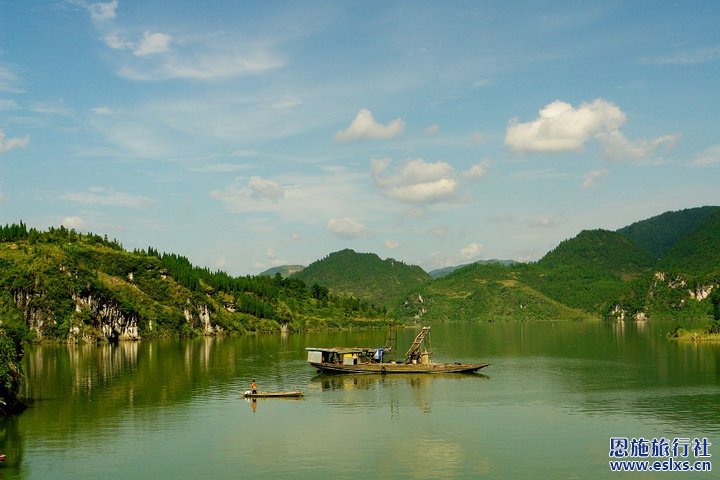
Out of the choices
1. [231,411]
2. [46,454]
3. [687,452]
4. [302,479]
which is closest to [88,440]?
[46,454]

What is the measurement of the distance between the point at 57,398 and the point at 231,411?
950 inches

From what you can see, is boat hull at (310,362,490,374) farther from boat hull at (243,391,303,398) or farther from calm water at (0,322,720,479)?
boat hull at (243,391,303,398)

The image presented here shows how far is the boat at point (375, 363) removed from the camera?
11088cm

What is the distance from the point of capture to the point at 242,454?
5872cm

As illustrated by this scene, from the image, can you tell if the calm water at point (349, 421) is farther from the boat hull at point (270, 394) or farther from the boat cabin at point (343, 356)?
the boat cabin at point (343, 356)

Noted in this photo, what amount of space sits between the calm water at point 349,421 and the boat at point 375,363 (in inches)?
87.7

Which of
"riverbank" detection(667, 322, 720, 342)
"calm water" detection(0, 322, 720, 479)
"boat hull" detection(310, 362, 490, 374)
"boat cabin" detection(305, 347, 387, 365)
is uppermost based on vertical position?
"boat cabin" detection(305, 347, 387, 365)

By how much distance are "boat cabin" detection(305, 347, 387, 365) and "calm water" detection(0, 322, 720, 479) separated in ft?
12.6

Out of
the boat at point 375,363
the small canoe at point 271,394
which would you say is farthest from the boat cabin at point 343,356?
the small canoe at point 271,394

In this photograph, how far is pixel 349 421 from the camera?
2859 inches

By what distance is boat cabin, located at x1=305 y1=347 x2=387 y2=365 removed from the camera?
116 metres

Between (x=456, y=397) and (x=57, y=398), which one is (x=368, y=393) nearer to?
(x=456, y=397)

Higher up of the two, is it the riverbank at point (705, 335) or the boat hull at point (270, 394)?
the boat hull at point (270, 394)

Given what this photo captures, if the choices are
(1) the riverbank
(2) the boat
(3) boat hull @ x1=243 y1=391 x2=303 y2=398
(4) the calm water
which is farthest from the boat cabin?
(1) the riverbank
